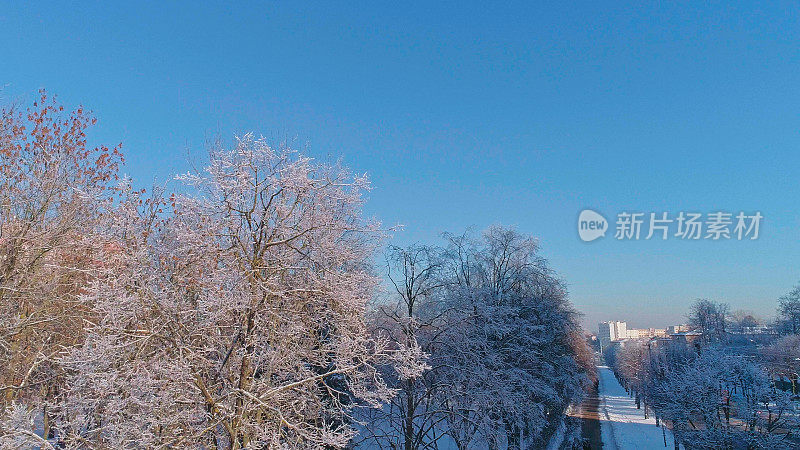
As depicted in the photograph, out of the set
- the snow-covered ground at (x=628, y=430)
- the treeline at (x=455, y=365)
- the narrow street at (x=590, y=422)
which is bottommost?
the snow-covered ground at (x=628, y=430)

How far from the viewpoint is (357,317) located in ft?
29.7

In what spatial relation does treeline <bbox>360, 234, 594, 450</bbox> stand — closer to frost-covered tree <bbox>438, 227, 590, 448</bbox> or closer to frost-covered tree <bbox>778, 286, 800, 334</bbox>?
A: frost-covered tree <bbox>438, 227, 590, 448</bbox>

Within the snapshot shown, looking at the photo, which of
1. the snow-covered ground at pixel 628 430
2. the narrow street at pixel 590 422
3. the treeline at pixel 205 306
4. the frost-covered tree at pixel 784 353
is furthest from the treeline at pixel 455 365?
the frost-covered tree at pixel 784 353

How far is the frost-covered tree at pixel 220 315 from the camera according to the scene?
7.38 meters

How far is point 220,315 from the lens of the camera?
7.42m

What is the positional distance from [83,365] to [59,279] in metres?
7.81

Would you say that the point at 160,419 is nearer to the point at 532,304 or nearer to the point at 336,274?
the point at 336,274

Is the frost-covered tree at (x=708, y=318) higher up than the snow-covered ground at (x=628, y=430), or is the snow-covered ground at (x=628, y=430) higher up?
the frost-covered tree at (x=708, y=318)

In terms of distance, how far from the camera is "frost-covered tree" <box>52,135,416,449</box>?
738cm

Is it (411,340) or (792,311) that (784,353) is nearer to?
(792,311)

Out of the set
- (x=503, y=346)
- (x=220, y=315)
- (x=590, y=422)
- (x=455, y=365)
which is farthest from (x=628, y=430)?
(x=220, y=315)

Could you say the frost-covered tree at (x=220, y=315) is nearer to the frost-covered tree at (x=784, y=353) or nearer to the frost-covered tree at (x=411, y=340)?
the frost-covered tree at (x=411, y=340)

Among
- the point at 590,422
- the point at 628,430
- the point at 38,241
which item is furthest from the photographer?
the point at 590,422

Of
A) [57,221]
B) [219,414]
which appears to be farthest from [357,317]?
[57,221]
